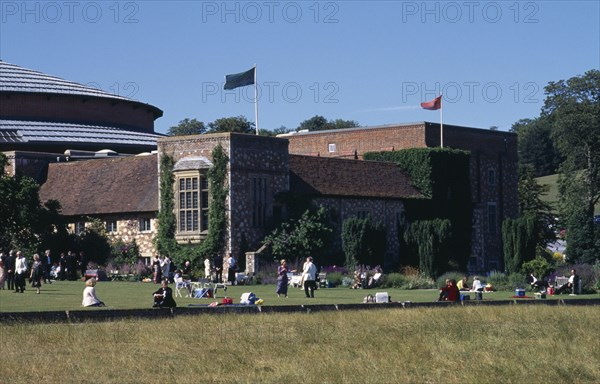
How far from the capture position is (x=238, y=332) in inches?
1260

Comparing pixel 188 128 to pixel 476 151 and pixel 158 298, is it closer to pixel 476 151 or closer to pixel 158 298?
pixel 476 151

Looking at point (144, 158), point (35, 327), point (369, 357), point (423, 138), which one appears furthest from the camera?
point (423, 138)

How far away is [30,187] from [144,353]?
34.0 metres

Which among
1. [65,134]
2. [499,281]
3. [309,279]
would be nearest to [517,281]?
[499,281]

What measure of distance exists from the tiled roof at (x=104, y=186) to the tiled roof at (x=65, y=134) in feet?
27.0

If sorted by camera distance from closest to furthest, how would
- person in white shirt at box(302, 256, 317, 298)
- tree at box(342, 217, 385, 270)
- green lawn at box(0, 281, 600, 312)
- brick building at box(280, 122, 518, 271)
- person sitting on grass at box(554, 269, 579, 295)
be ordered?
green lawn at box(0, 281, 600, 312) < person in white shirt at box(302, 256, 317, 298) < person sitting on grass at box(554, 269, 579, 295) < tree at box(342, 217, 385, 270) < brick building at box(280, 122, 518, 271)

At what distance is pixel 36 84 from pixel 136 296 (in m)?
45.5

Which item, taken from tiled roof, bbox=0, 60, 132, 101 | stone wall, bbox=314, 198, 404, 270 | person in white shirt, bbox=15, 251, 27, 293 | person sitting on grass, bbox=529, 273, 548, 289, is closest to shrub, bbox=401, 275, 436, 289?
person sitting on grass, bbox=529, 273, 548, 289

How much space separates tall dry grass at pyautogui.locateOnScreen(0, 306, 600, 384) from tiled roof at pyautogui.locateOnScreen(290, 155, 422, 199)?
27.4 meters

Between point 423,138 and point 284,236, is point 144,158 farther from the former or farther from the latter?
point 423,138

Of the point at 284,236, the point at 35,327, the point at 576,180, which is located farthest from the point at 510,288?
the point at 576,180

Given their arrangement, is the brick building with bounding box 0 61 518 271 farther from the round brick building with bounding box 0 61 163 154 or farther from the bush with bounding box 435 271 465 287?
the bush with bounding box 435 271 465 287

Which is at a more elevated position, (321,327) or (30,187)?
(30,187)

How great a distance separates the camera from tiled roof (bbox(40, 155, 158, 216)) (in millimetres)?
64625
